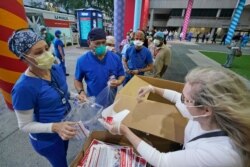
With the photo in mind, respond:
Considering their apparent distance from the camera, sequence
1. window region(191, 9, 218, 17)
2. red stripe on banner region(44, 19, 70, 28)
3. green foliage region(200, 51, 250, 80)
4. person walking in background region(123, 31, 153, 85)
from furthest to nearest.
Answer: window region(191, 9, 218, 17)
red stripe on banner region(44, 19, 70, 28)
green foliage region(200, 51, 250, 80)
person walking in background region(123, 31, 153, 85)

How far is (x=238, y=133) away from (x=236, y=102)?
13 centimetres

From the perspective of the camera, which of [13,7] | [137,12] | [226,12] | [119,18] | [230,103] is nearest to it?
[230,103]

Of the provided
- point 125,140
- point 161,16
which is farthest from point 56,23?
point 161,16

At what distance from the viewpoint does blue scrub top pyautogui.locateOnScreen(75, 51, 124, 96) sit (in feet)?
5.55

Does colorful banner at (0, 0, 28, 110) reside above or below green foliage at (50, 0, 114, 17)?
below

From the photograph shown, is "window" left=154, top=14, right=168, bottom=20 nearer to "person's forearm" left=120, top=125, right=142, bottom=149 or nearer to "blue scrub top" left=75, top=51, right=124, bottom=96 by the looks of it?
"blue scrub top" left=75, top=51, right=124, bottom=96

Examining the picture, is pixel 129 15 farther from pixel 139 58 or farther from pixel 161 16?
pixel 161 16

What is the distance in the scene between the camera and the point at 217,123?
684 millimetres

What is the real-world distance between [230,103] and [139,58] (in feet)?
7.48

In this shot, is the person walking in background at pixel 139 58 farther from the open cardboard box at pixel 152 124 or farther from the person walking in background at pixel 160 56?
the open cardboard box at pixel 152 124

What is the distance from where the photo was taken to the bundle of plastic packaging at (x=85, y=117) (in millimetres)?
901

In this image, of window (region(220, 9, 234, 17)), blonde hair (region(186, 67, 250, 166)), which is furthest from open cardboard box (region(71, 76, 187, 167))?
window (region(220, 9, 234, 17))

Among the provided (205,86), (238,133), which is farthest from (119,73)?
(238,133)

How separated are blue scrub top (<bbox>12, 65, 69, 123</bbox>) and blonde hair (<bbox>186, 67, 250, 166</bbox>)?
3.23 ft
